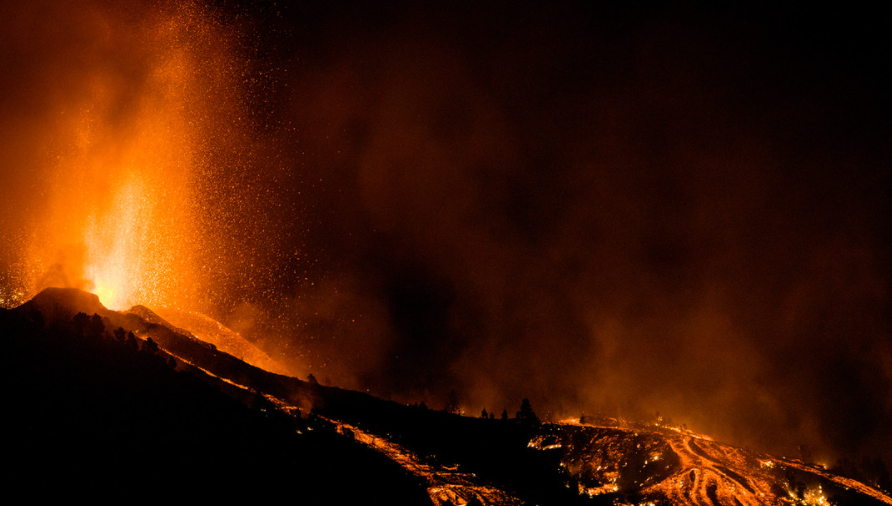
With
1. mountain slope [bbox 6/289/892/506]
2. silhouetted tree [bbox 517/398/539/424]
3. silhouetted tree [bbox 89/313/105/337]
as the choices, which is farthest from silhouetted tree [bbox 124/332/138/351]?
silhouetted tree [bbox 517/398/539/424]

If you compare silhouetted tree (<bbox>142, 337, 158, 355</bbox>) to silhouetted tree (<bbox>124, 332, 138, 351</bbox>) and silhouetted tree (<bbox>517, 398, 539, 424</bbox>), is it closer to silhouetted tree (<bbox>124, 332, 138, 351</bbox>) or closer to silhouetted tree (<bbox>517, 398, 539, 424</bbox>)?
silhouetted tree (<bbox>124, 332, 138, 351</bbox>)

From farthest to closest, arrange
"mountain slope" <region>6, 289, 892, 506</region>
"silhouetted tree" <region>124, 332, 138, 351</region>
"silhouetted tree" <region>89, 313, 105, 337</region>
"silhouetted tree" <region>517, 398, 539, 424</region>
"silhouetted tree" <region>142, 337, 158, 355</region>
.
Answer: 1. "silhouetted tree" <region>517, 398, 539, 424</region>
2. "silhouetted tree" <region>142, 337, 158, 355</region>
3. "silhouetted tree" <region>89, 313, 105, 337</region>
4. "silhouetted tree" <region>124, 332, 138, 351</region>
5. "mountain slope" <region>6, 289, 892, 506</region>

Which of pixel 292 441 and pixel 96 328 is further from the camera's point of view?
pixel 96 328

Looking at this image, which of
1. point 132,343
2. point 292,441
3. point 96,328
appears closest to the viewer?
point 292,441

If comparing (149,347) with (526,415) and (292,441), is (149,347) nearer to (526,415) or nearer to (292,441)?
(292,441)

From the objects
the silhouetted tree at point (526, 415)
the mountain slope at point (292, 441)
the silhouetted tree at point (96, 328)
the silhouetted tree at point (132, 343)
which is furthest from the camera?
the silhouetted tree at point (526, 415)

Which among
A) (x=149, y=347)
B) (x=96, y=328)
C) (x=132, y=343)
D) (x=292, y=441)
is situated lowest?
(x=292, y=441)

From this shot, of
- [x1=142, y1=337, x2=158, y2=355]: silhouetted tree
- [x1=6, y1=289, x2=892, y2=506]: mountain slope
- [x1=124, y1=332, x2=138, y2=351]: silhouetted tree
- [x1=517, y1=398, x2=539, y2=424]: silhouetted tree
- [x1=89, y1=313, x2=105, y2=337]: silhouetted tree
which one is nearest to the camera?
[x1=6, y1=289, x2=892, y2=506]: mountain slope

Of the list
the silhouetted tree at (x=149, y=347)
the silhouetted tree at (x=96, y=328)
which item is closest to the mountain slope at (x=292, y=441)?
the silhouetted tree at (x=96, y=328)

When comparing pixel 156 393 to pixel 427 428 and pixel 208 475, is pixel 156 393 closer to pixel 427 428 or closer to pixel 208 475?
pixel 208 475

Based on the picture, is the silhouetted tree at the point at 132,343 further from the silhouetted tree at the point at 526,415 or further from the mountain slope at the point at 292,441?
the silhouetted tree at the point at 526,415

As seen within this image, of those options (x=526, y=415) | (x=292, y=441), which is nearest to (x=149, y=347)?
(x=292, y=441)

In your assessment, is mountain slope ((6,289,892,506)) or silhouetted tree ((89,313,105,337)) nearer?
mountain slope ((6,289,892,506))

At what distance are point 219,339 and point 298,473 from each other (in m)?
122
